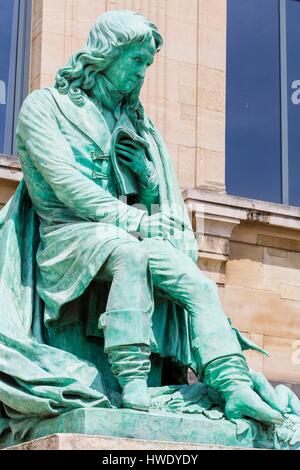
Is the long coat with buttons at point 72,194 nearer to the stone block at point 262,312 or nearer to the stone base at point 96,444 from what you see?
the stone base at point 96,444

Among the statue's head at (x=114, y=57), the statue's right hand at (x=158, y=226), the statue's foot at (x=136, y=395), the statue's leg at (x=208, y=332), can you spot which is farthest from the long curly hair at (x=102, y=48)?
the statue's foot at (x=136, y=395)

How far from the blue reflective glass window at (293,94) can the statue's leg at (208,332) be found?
5133mm

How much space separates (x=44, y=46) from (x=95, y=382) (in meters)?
4.54

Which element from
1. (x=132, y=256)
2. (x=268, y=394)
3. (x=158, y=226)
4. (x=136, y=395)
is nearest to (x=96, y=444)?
(x=136, y=395)

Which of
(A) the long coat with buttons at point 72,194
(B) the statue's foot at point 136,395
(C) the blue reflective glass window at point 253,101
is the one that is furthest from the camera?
(C) the blue reflective glass window at point 253,101

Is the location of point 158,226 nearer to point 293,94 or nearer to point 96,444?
point 96,444

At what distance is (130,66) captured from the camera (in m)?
6.41

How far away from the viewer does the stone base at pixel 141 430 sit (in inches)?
211

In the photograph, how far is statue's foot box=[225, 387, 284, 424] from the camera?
18.6 feet

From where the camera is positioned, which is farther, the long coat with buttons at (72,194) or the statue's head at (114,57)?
the statue's head at (114,57)

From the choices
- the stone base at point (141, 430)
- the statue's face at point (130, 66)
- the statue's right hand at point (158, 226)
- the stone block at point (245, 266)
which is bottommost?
the stone base at point (141, 430)

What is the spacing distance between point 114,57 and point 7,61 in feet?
12.6

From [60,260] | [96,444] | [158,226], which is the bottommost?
[96,444]

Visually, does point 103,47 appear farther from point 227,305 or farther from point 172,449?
point 227,305
